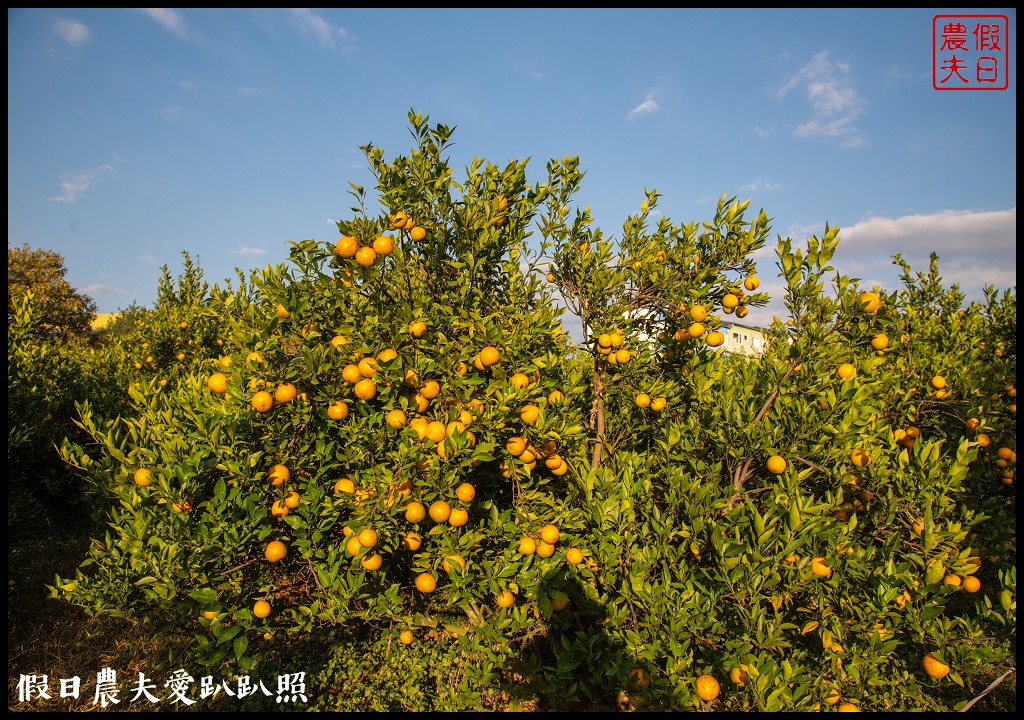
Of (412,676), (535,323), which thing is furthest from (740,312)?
(412,676)

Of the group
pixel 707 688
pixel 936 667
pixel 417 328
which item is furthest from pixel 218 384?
pixel 936 667

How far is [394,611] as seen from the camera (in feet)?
9.06

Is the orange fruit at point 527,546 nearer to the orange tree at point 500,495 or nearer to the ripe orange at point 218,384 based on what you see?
the orange tree at point 500,495

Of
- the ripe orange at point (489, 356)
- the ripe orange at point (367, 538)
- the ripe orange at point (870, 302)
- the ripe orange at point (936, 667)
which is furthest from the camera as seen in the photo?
the ripe orange at point (870, 302)

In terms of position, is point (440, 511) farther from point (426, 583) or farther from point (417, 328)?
point (417, 328)

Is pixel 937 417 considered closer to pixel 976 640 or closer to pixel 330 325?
pixel 976 640

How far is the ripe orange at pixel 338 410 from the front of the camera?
2746 mm

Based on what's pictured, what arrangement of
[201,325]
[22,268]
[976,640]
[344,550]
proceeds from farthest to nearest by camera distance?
1. [22,268]
2. [201,325]
3. [344,550]
4. [976,640]

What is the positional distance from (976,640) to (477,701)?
108 inches

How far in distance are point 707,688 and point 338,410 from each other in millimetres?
2410

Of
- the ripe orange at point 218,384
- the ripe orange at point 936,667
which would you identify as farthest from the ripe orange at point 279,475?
the ripe orange at point 936,667

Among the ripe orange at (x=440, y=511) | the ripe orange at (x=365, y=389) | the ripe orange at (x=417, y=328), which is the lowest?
the ripe orange at (x=440, y=511)

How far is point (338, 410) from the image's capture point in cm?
275

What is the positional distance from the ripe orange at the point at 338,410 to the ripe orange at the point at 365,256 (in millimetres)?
805
